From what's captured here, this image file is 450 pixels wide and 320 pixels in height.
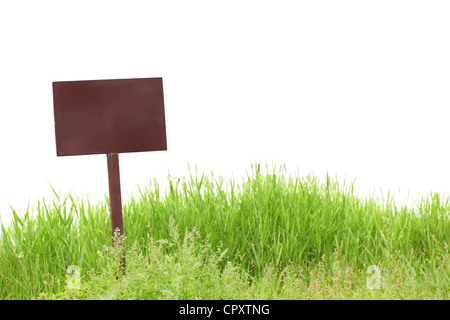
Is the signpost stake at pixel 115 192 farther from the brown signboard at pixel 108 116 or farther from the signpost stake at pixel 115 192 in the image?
the brown signboard at pixel 108 116

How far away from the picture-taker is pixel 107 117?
579cm

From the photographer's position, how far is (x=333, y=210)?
7.40 meters

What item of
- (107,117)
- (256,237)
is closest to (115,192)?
(107,117)

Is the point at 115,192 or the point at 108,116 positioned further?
the point at 115,192

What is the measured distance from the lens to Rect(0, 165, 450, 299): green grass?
20.8ft

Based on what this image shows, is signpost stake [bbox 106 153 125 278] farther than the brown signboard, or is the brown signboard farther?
signpost stake [bbox 106 153 125 278]

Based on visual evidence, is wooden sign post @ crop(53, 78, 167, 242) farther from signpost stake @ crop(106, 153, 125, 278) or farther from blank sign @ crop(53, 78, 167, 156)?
signpost stake @ crop(106, 153, 125, 278)

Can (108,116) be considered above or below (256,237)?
above

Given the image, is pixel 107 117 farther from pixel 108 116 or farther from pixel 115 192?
pixel 115 192

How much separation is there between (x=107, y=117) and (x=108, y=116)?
0.02 metres

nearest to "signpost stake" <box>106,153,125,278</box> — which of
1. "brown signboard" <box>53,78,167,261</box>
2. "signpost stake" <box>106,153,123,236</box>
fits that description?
"signpost stake" <box>106,153,123,236</box>

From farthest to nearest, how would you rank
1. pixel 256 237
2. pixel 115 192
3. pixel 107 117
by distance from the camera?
pixel 256 237 → pixel 115 192 → pixel 107 117
